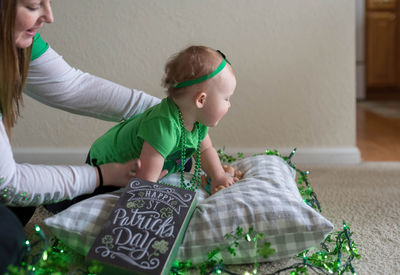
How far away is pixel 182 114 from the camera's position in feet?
3.93

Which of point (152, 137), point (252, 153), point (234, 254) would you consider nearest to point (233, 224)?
point (234, 254)

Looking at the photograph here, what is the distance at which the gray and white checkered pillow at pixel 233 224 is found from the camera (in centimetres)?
100

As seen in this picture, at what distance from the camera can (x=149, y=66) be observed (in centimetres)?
215

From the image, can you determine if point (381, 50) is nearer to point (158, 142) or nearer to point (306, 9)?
point (306, 9)

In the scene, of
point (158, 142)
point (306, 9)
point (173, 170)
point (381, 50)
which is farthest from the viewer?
point (381, 50)

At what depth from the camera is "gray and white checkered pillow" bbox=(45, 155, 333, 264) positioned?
1003mm

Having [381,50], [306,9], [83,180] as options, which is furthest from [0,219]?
[381,50]

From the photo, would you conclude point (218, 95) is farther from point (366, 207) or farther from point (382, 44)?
point (382, 44)

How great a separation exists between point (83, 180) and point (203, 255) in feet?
0.98

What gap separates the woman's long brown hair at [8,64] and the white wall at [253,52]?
3.72 ft

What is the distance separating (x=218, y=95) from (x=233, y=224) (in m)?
0.32

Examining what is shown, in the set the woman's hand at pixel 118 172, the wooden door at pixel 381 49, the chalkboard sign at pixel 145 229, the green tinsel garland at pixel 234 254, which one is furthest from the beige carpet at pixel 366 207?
the wooden door at pixel 381 49

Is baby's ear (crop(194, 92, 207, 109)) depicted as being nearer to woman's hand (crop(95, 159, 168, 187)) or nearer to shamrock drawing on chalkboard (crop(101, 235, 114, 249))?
woman's hand (crop(95, 159, 168, 187))

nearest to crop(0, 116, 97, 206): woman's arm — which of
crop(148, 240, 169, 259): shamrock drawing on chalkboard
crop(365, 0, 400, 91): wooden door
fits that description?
crop(148, 240, 169, 259): shamrock drawing on chalkboard
